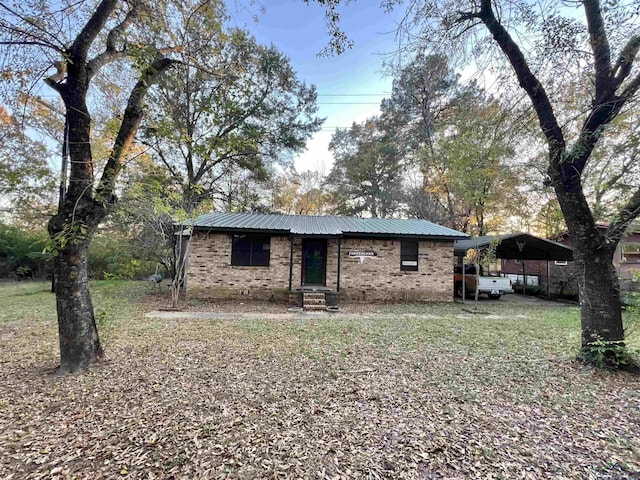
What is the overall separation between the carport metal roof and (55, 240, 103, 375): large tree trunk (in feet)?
35.7

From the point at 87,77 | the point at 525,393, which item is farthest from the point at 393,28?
the point at 525,393

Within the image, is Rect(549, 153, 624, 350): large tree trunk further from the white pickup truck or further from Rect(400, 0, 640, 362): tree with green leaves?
the white pickup truck

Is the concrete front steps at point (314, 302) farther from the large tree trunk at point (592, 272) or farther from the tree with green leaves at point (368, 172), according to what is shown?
the tree with green leaves at point (368, 172)

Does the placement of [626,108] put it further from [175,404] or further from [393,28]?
[175,404]

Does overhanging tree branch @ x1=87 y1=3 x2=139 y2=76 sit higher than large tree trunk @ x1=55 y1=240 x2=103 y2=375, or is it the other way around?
overhanging tree branch @ x1=87 y1=3 x2=139 y2=76

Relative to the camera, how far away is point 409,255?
10.8 m

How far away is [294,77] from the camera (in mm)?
13148

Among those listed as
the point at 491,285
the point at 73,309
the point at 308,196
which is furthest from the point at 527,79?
the point at 308,196

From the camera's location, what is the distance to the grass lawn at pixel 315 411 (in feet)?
7.02

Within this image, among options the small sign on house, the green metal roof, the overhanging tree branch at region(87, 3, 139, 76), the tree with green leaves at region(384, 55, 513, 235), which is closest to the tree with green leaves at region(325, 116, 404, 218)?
the tree with green leaves at region(384, 55, 513, 235)

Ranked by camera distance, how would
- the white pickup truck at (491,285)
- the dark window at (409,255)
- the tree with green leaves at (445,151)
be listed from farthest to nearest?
the tree with green leaves at (445,151) → the white pickup truck at (491,285) → the dark window at (409,255)

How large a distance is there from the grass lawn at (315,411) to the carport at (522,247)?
632 cm

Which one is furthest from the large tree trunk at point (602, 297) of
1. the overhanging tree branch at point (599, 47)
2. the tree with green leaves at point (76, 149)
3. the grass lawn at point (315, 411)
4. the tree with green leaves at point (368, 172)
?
the tree with green leaves at point (368, 172)

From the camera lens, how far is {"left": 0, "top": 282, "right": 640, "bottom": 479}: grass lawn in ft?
7.02
